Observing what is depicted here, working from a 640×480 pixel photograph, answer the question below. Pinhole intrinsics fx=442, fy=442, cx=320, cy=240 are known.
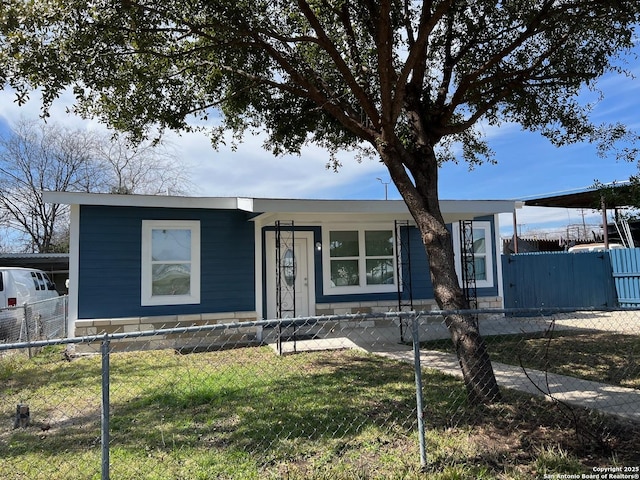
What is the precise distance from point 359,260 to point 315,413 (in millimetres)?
6509

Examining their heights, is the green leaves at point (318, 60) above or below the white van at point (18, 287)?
above

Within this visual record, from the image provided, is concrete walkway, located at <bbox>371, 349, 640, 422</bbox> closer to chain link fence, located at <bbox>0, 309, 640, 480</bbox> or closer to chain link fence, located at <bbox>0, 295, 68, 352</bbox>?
chain link fence, located at <bbox>0, 309, 640, 480</bbox>

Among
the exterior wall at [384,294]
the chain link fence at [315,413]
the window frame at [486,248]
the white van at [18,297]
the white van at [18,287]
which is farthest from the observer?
the window frame at [486,248]

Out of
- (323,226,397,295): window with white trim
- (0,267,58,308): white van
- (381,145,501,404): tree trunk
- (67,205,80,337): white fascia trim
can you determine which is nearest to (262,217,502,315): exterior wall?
(323,226,397,295): window with white trim

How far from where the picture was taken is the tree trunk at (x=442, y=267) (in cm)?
455

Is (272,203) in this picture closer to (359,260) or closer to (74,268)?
(359,260)

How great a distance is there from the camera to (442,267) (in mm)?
4871

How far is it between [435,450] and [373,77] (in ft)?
20.3

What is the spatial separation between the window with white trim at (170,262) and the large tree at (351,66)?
2102 millimetres

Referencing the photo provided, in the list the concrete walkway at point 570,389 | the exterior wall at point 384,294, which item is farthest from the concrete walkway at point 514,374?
the exterior wall at point 384,294

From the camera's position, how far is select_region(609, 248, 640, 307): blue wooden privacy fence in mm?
13008

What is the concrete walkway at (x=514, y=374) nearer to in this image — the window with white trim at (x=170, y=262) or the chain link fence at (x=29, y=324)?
the window with white trim at (x=170, y=262)

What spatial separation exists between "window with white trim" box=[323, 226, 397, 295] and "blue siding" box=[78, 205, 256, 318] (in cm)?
204

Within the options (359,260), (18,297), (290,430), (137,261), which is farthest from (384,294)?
(18,297)
